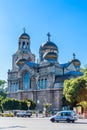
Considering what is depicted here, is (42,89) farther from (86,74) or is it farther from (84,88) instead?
(86,74)

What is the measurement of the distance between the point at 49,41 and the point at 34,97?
53.3 ft

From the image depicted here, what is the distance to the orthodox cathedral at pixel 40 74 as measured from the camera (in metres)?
84.1

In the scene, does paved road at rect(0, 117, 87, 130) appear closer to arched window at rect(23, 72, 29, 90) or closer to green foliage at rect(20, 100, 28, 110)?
green foliage at rect(20, 100, 28, 110)

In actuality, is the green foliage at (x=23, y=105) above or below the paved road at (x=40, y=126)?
above

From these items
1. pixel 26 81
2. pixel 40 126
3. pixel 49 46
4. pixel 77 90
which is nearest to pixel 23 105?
pixel 26 81

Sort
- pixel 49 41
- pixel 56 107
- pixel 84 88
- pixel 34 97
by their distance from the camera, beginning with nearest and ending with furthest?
pixel 84 88, pixel 56 107, pixel 34 97, pixel 49 41

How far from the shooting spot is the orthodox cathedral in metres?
84.1

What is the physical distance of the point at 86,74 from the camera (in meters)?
48.9

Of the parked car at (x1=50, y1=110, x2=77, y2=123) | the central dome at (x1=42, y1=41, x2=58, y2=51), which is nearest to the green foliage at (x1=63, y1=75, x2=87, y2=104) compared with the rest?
the parked car at (x1=50, y1=110, x2=77, y2=123)

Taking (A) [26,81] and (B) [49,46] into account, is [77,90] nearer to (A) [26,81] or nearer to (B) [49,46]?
(B) [49,46]

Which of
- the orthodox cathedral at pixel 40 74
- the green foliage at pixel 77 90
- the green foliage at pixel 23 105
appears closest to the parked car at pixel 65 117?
the green foliage at pixel 77 90

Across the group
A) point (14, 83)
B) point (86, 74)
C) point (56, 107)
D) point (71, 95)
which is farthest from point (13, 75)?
point (86, 74)

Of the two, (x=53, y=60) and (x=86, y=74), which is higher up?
(x=53, y=60)

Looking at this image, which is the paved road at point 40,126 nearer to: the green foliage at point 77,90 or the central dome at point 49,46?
the green foliage at point 77,90
